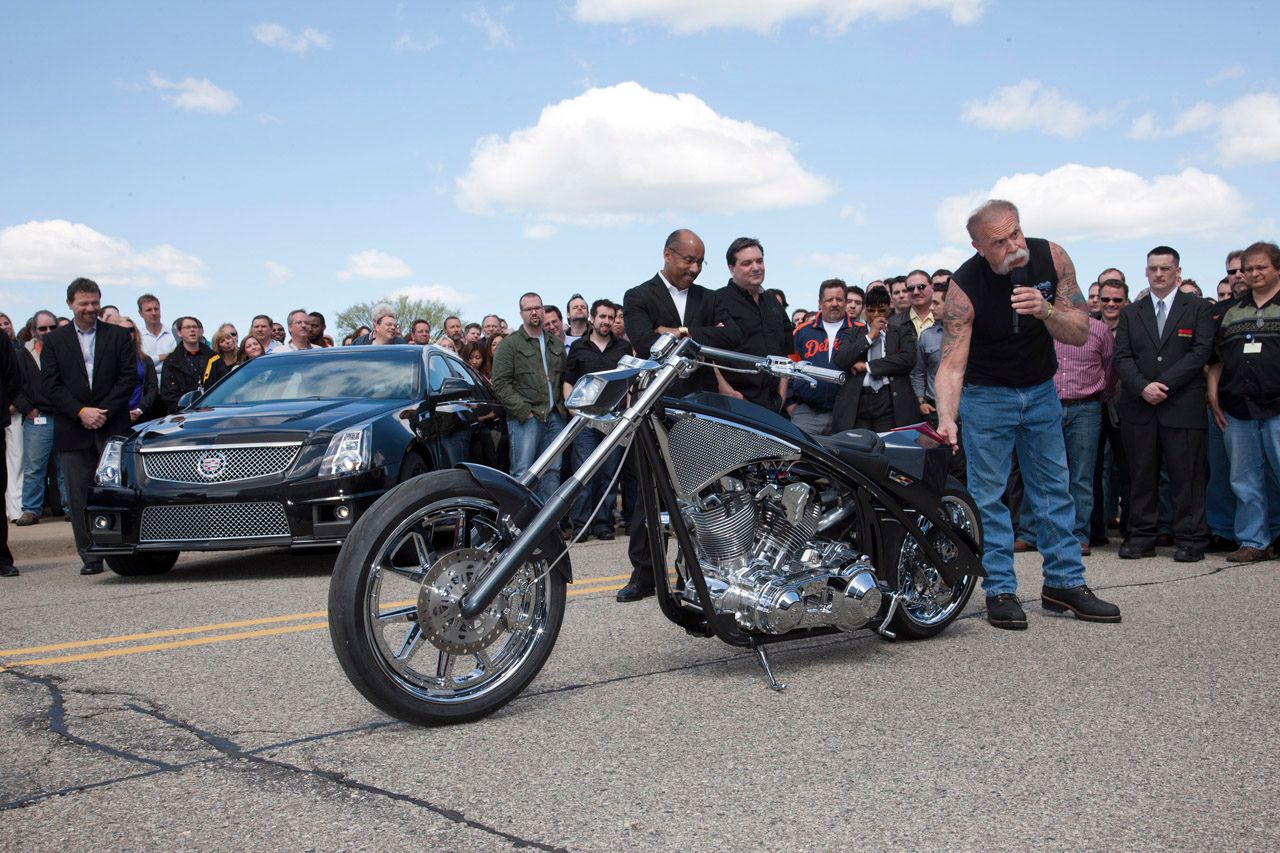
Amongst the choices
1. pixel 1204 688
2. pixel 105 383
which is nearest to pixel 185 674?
pixel 1204 688

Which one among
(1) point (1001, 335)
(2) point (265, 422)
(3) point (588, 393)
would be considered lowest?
(2) point (265, 422)

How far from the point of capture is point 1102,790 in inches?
129

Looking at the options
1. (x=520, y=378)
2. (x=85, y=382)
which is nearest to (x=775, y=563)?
(x=520, y=378)

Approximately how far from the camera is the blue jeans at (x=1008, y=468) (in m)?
5.69

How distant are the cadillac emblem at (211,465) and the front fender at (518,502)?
4.15m

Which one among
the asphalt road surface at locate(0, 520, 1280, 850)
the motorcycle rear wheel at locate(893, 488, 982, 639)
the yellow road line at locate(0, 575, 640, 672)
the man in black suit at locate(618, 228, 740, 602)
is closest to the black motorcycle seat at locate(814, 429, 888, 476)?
the motorcycle rear wheel at locate(893, 488, 982, 639)

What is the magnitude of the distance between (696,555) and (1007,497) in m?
5.81

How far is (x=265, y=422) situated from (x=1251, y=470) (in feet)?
22.4

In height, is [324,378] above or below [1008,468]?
above

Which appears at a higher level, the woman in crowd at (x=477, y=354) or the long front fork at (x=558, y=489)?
the woman in crowd at (x=477, y=354)

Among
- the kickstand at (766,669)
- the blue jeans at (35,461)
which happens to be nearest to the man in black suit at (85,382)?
the blue jeans at (35,461)

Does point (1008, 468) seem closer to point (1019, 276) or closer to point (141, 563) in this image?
point (1019, 276)

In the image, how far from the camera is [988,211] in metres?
5.42

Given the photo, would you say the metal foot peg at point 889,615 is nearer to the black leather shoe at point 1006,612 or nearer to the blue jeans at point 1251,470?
the black leather shoe at point 1006,612
